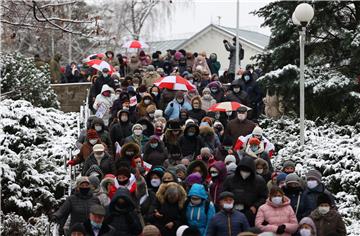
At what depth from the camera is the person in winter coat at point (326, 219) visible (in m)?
11.4

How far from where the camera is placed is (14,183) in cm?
1752

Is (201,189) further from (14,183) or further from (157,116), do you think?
(14,183)

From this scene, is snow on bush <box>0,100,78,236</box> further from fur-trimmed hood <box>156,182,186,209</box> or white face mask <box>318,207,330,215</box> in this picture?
white face mask <box>318,207,330,215</box>

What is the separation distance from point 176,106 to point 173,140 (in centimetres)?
285

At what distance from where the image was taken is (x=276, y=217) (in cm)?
1145

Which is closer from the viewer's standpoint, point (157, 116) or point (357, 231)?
point (357, 231)

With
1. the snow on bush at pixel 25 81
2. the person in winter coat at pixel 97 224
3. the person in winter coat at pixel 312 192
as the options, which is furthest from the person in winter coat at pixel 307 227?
the snow on bush at pixel 25 81

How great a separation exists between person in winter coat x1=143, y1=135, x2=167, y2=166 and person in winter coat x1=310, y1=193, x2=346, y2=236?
3891 millimetres

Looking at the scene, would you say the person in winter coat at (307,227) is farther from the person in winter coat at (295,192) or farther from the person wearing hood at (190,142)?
the person wearing hood at (190,142)

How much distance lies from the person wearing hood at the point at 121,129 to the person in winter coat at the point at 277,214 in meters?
5.16

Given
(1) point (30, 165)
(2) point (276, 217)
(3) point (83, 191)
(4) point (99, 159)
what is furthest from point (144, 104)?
(2) point (276, 217)

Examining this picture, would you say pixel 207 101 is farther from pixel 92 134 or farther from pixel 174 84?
pixel 92 134

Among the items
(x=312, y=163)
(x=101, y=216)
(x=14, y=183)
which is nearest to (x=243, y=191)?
(x=101, y=216)

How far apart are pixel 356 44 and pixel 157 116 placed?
6.07 meters
